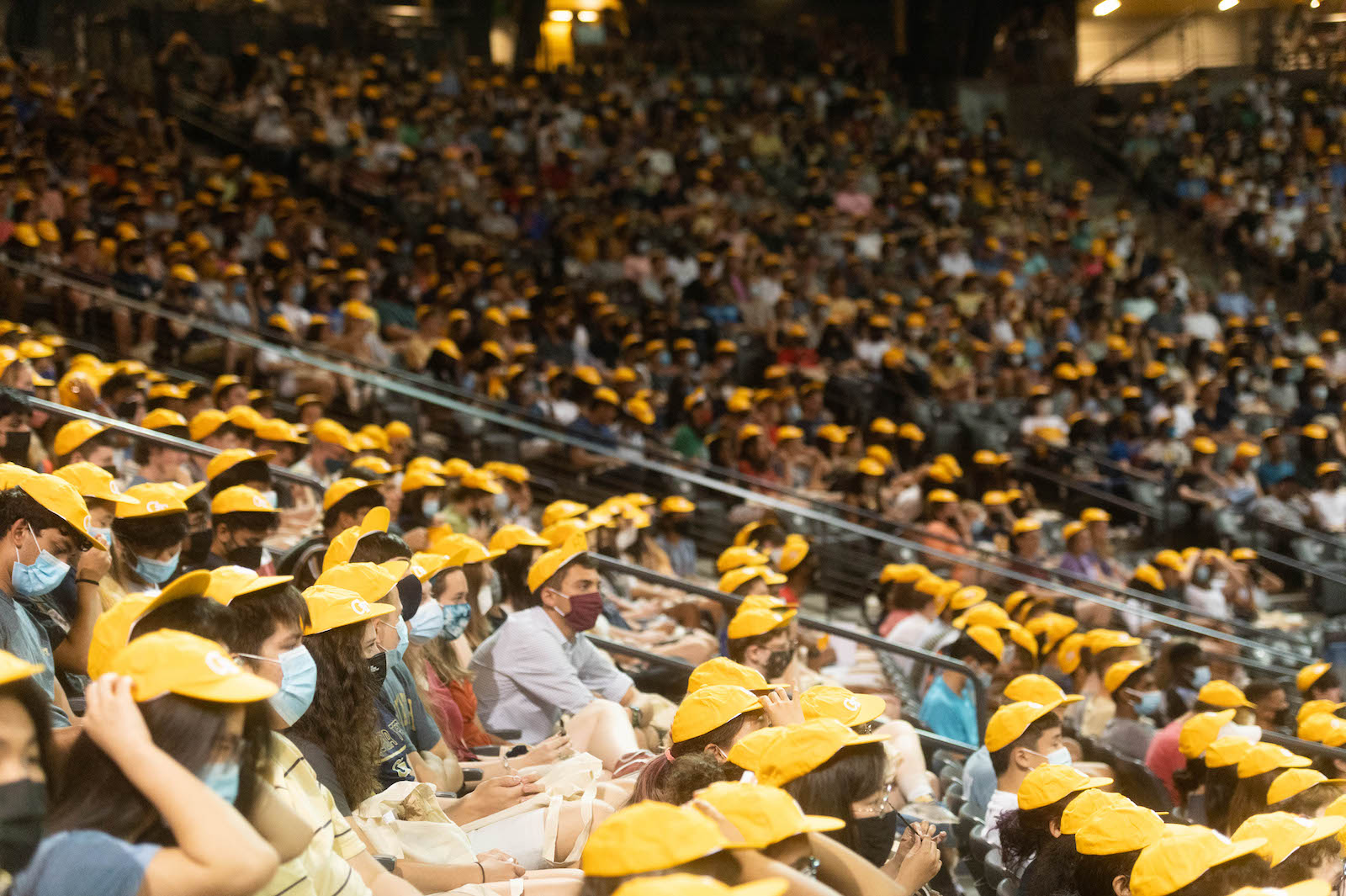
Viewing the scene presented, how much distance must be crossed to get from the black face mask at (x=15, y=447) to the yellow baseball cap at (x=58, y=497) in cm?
225

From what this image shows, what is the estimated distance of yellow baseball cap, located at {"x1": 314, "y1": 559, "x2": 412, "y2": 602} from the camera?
4.27m

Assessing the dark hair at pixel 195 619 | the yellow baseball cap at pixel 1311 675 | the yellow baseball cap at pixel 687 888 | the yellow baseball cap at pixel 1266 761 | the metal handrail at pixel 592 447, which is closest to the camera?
the yellow baseball cap at pixel 687 888

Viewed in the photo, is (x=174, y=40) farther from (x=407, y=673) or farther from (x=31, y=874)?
(x=31, y=874)

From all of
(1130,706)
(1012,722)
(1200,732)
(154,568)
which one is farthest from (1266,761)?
(154,568)

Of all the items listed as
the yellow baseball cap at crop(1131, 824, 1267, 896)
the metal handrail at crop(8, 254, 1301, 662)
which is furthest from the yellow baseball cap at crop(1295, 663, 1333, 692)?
the yellow baseball cap at crop(1131, 824, 1267, 896)

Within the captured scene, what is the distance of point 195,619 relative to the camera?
10.5ft

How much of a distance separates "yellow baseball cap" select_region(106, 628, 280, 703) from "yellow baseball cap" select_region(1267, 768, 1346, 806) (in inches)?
154

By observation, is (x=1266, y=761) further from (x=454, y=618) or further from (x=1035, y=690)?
(x=454, y=618)

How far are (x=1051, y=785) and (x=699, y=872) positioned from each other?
6.54 feet

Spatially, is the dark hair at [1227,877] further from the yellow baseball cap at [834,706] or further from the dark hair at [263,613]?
the dark hair at [263,613]

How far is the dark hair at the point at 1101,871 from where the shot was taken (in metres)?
3.81

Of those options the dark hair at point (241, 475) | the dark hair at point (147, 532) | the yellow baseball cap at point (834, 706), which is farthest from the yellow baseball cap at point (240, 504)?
the yellow baseball cap at point (834, 706)

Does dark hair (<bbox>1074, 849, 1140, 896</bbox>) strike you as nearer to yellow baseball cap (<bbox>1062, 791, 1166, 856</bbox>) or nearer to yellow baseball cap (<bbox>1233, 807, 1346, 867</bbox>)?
yellow baseball cap (<bbox>1062, 791, 1166, 856</bbox>)

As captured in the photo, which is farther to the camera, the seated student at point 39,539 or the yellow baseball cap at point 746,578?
the yellow baseball cap at point 746,578
